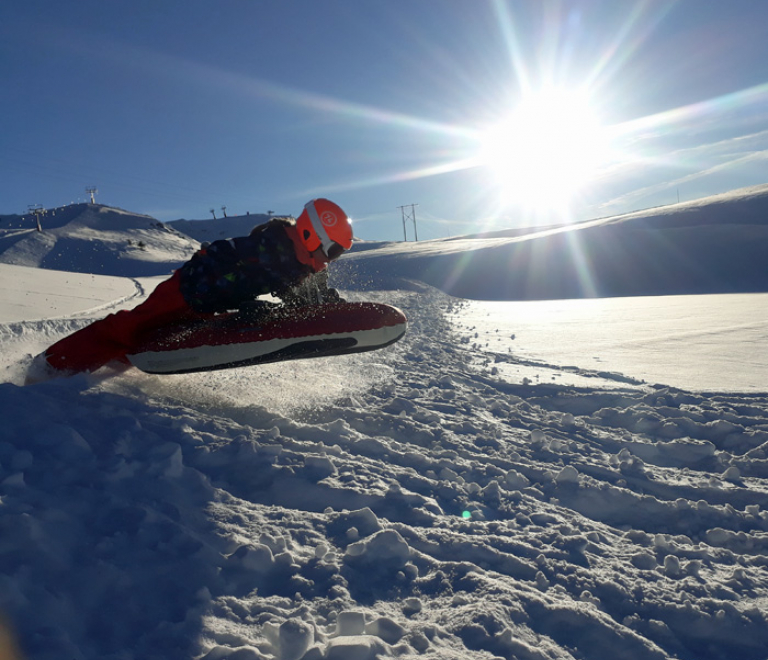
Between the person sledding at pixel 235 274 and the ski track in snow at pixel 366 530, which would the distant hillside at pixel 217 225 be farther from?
the ski track in snow at pixel 366 530

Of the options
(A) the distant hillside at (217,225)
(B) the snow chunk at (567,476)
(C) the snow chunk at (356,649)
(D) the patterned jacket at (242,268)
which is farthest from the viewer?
(A) the distant hillside at (217,225)

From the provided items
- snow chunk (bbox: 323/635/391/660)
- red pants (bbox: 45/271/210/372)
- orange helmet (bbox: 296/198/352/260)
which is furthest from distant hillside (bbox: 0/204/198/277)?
snow chunk (bbox: 323/635/391/660)

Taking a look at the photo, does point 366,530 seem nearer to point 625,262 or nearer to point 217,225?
point 625,262

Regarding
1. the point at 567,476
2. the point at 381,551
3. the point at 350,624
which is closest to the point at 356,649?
the point at 350,624

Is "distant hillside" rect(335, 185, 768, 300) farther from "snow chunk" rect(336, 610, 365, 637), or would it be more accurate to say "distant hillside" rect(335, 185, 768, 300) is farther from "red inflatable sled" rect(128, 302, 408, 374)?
"snow chunk" rect(336, 610, 365, 637)

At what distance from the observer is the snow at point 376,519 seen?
5.60 feet

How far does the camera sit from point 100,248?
1312 inches

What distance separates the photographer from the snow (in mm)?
1708

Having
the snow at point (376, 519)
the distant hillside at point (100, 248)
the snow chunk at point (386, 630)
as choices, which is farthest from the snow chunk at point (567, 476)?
the distant hillside at point (100, 248)

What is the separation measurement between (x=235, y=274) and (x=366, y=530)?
2.81 m

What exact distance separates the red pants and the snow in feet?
0.61

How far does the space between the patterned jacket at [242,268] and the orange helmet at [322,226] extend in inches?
5.7

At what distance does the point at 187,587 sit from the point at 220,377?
3.17m

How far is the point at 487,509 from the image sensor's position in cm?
268
